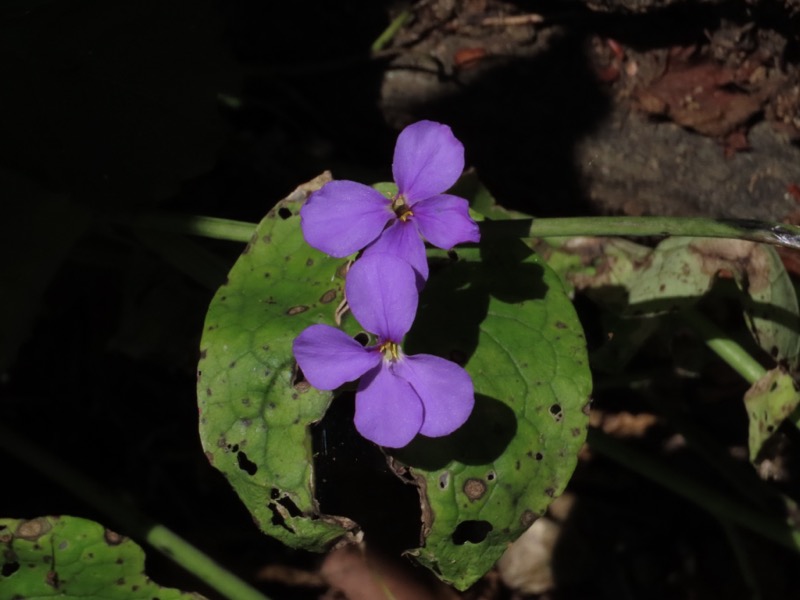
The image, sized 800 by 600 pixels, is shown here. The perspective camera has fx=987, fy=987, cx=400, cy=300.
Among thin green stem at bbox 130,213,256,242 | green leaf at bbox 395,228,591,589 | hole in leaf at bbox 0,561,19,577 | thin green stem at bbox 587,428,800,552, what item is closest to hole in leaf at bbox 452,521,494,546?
green leaf at bbox 395,228,591,589

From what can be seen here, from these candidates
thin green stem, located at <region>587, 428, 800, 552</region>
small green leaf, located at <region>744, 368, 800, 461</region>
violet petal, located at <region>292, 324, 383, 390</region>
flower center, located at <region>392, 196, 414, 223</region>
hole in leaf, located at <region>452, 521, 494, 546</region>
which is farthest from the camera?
thin green stem, located at <region>587, 428, 800, 552</region>

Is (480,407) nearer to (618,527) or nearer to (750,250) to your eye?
(750,250)

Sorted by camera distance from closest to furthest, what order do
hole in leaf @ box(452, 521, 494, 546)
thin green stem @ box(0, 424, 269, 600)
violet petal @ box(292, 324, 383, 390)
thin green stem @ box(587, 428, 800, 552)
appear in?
violet petal @ box(292, 324, 383, 390), hole in leaf @ box(452, 521, 494, 546), thin green stem @ box(0, 424, 269, 600), thin green stem @ box(587, 428, 800, 552)

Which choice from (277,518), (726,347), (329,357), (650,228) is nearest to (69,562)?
(277,518)

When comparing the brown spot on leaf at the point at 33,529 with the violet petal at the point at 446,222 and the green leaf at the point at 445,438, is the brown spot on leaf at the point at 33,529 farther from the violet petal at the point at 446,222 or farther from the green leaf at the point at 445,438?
the violet petal at the point at 446,222

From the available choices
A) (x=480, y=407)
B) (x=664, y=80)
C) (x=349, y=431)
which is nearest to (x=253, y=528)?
(x=349, y=431)

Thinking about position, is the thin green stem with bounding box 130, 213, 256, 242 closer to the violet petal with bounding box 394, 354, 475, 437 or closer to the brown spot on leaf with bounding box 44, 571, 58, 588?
the violet petal with bounding box 394, 354, 475, 437

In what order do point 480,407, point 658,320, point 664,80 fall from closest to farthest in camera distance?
point 480,407
point 658,320
point 664,80
